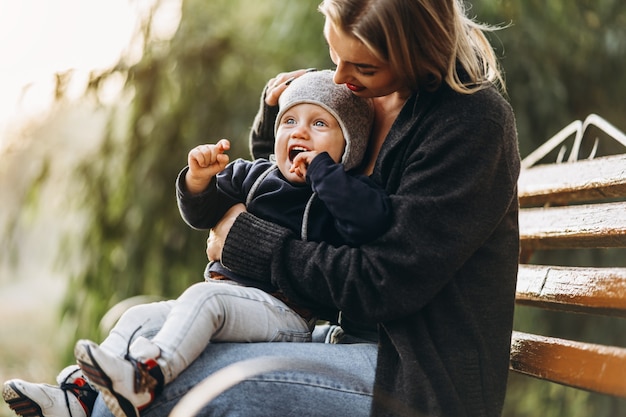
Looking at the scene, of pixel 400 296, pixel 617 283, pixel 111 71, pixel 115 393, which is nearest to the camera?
pixel 115 393

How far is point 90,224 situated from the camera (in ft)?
10.6

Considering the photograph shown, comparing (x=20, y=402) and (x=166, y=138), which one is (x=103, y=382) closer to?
(x=20, y=402)

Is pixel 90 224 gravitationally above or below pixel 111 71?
below

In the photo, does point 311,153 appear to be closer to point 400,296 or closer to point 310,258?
point 310,258

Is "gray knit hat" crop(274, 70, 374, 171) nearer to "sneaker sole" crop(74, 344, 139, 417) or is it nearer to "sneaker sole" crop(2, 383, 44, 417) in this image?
"sneaker sole" crop(74, 344, 139, 417)

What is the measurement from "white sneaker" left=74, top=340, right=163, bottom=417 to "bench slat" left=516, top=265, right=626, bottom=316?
828mm

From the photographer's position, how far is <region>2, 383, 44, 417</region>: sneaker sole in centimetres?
142

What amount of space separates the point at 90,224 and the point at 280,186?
1.81 m

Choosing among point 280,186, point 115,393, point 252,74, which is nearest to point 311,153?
point 280,186

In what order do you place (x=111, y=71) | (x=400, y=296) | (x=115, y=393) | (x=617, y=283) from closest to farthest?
(x=115, y=393) → (x=400, y=296) → (x=617, y=283) → (x=111, y=71)

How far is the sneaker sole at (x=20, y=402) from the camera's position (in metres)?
1.42

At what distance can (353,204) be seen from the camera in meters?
1.38

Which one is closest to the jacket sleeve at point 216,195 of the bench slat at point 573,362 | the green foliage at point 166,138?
the bench slat at point 573,362

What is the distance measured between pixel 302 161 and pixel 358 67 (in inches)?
8.0
